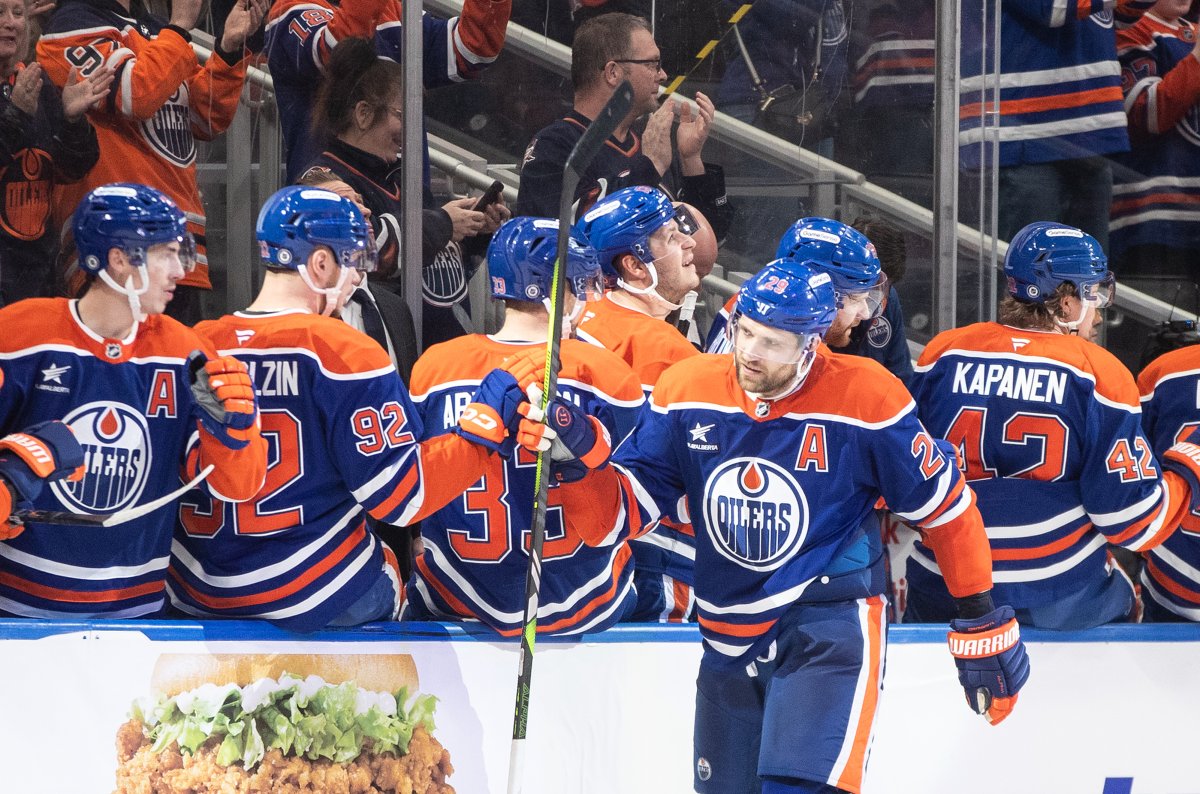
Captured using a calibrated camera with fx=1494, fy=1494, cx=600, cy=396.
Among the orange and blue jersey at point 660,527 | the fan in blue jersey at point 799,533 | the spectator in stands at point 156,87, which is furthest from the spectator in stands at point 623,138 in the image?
the fan in blue jersey at point 799,533

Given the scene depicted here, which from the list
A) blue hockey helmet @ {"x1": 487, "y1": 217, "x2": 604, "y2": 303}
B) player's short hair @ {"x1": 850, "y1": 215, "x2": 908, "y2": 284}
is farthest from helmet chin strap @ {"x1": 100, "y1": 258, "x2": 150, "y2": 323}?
player's short hair @ {"x1": 850, "y1": 215, "x2": 908, "y2": 284}

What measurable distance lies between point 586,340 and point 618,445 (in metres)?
0.55

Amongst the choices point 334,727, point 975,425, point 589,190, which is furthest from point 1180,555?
point 334,727

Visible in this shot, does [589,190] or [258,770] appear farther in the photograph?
[589,190]

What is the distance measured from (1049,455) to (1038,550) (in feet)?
0.78

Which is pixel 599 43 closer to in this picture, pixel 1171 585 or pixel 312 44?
pixel 312 44

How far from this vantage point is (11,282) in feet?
11.4

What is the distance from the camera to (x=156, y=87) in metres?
3.70

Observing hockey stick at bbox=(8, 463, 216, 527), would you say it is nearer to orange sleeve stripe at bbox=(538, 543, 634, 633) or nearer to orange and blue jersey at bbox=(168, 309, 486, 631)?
orange and blue jersey at bbox=(168, 309, 486, 631)

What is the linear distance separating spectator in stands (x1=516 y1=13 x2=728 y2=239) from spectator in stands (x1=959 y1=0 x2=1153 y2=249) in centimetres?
97

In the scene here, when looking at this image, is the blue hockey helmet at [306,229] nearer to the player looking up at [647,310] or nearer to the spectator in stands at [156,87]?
the spectator in stands at [156,87]

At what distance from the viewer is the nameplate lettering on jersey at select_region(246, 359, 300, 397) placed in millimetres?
3059

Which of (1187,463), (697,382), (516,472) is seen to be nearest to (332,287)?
(516,472)

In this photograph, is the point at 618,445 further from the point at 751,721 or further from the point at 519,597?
the point at 751,721
